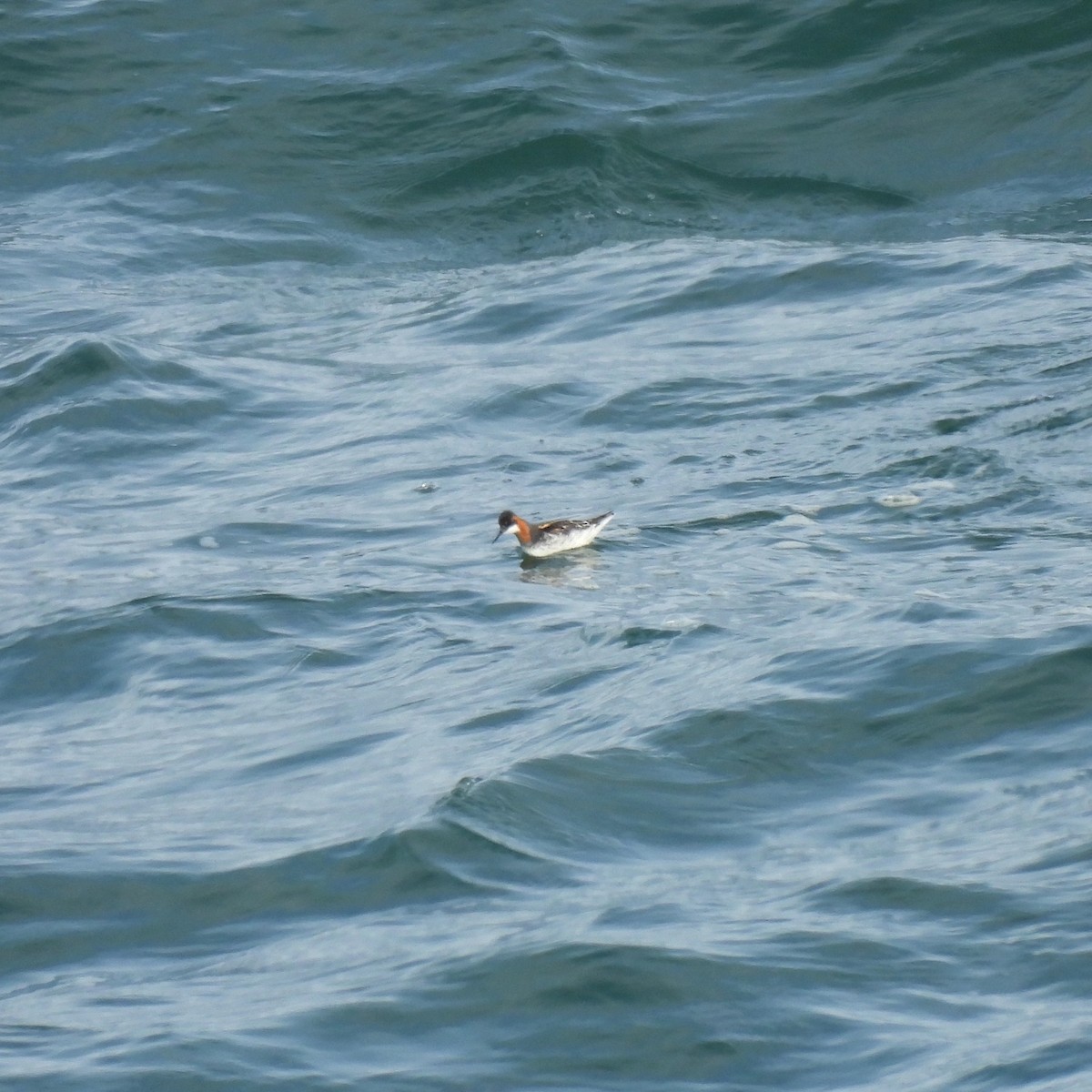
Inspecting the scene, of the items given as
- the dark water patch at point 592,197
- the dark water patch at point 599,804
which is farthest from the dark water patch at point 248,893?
the dark water patch at point 592,197

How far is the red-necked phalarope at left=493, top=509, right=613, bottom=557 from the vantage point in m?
9.75

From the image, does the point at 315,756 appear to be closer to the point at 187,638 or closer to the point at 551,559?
the point at 187,638

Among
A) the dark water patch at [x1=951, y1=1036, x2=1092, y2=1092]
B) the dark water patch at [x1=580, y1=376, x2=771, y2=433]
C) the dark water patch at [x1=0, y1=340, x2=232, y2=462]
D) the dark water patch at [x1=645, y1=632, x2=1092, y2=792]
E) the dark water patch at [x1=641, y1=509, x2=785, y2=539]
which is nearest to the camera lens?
the dark water patch at [x1=951, y1=1036, x2=1092, y2=1092]

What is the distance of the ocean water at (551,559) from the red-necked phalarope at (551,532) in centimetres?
11

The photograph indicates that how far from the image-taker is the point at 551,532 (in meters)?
9.70

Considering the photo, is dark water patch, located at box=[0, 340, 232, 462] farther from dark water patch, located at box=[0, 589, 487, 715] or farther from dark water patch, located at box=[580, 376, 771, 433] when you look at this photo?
dark water patch, located at box=[0, 589, 487, 715]

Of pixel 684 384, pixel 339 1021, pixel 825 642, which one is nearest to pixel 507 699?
pixel 825 642

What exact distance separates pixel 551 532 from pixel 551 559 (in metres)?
0.14

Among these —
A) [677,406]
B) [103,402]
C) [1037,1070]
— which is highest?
[103,402]

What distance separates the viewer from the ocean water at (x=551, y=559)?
17.6 feet

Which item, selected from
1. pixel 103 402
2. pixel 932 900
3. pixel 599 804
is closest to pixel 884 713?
pixel 599 804

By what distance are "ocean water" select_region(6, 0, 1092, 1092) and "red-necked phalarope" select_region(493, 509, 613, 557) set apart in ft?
0.35

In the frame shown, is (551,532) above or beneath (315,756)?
above

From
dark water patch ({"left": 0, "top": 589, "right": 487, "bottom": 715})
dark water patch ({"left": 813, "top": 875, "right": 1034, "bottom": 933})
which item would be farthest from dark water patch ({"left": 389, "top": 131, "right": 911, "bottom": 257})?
dark water patch ({"left": 813, "top": 875, "right": 1034, "bottom": 933})
